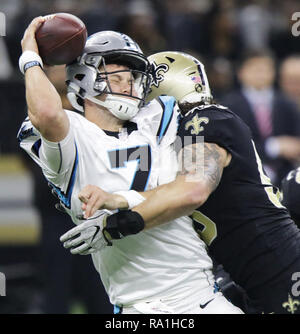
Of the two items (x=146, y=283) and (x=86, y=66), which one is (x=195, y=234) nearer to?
(x=146, y=283)

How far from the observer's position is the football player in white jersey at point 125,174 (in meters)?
3.95

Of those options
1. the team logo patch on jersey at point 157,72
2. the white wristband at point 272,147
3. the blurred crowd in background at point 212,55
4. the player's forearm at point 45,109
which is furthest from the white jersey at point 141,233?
the white wristband at point 272,147

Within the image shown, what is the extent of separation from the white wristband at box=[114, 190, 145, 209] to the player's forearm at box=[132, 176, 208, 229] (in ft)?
0.11

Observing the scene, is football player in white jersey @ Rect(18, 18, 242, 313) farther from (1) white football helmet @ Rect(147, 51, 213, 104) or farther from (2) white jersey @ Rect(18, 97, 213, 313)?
(1) white football helmet @ Rect(147, 51, 213, 104)

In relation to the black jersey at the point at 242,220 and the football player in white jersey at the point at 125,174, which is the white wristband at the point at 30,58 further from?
the black jersey at the point at 242,220

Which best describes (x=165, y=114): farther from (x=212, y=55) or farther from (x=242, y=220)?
(x=212, y=55)

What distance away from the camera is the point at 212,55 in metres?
9.78

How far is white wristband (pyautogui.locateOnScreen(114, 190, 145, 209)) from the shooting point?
3.78 m

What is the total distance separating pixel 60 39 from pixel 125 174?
2.39 feet

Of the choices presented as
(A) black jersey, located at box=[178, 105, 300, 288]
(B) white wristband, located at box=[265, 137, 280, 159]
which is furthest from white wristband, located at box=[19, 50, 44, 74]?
(B) white wristband, located at box=[265, 137, 280, 159]

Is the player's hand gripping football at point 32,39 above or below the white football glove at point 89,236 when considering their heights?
above

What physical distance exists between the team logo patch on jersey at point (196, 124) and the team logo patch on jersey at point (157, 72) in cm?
52

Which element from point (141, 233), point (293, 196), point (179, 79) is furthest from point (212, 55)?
point (141, 233)

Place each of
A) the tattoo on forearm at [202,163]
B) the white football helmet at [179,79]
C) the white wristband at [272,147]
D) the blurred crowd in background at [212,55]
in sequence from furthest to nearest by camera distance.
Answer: the white wristband at [272,147] < the blurred crowd in background at [212,55] < the white football helmet at [179,79] < the tattoo on forearm at [202,163]
